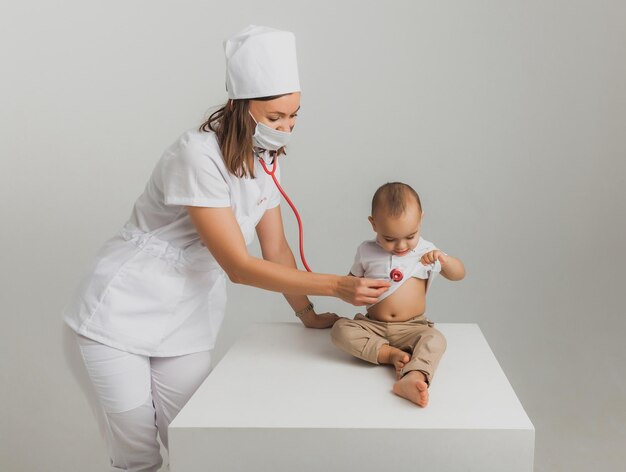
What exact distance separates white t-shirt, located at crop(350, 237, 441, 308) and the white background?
1358 mm

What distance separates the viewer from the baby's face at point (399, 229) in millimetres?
1999

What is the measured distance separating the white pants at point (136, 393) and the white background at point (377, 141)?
1336 mm

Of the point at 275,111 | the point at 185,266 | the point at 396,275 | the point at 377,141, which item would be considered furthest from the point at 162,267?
the point at 377,141

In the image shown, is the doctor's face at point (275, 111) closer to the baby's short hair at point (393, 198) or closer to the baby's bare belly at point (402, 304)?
the baby's short hair at point (393, 198)

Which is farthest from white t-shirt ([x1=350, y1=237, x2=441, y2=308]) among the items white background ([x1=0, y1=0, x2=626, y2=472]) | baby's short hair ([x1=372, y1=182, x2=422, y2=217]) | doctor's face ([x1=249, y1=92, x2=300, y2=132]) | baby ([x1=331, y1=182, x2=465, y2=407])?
white background ([x1=0, y1=0, x2=626, y2=472])

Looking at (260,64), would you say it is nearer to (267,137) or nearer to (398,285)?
(267,137)

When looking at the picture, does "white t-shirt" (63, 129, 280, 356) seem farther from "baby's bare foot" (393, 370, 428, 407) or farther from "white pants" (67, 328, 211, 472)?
"baby's bare foot" (393, 370, 428, 407)

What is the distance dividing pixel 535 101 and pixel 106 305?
216 centimetres

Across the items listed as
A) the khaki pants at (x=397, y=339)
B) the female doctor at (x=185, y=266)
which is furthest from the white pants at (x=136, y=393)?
the khaki pants at (x=397, y=339)

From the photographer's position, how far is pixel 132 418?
6.61 ft

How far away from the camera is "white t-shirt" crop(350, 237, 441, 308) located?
2105 millimetres

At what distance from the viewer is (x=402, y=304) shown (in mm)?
2109

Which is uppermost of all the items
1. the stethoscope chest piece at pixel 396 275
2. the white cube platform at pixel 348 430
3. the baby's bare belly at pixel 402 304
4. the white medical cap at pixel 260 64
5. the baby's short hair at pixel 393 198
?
the white medical cap at pixel 260 64

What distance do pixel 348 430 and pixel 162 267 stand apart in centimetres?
64
